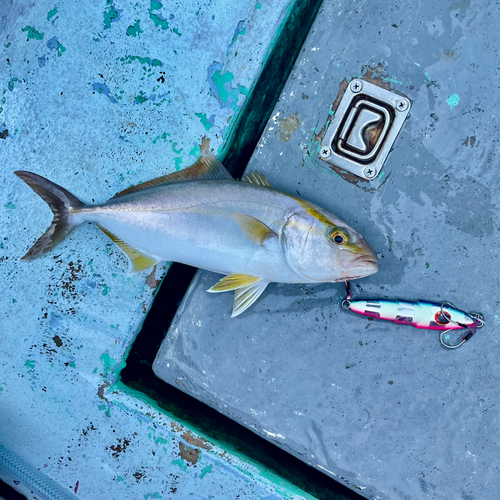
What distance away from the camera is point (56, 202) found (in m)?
1.49

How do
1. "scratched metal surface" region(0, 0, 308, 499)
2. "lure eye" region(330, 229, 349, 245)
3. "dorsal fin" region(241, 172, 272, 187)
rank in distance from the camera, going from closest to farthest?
"lure eye" region(330, 229, 349, 245) < "dorsal fin" region(241, 172, 272, 187) < "scratched metal surface" region(0, 0, 308, 499)

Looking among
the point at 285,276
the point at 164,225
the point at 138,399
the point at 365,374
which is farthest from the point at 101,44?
the point at 365,374

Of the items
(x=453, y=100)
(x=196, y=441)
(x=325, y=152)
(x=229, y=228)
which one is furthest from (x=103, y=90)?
(x=196, y=441)

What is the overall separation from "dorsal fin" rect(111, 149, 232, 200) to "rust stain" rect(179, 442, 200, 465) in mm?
1147

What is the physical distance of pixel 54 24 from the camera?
1591 millimetres

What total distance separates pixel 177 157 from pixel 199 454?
133 cm

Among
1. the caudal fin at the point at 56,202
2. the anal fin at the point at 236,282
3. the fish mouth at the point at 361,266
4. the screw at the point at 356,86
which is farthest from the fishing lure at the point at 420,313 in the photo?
the caudal fin at the point at 56,202

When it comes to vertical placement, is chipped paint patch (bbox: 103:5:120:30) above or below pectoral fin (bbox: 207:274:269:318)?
above

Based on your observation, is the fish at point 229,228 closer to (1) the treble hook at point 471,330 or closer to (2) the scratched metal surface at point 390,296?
(2) the scratched metal surface at point 390,296

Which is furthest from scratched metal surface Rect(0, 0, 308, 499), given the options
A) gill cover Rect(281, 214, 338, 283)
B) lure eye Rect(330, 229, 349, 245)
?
lure eye Rect(330, 229, 349, 245)

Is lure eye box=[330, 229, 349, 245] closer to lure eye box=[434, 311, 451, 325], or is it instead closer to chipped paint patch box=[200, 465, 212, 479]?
lure eye box=[434, 311, 451, 325]

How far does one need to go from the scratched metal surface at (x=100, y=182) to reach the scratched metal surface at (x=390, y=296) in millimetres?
243

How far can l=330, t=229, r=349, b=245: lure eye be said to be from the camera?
136cm

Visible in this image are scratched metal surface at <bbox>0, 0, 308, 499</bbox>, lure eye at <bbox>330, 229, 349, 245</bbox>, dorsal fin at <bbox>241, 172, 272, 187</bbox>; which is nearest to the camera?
lure eye at <bbox>330, 229, 349, 245</bbox>
